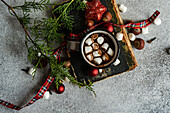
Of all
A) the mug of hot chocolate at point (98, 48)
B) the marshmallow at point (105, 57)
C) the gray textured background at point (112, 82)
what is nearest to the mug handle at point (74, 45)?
the mug of hot chocolate at point (98, 48)

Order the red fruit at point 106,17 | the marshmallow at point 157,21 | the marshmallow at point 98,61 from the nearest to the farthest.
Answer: the marshmallow at point 98,61
the red fruit at point 106,17
the marshmallow at point 157,21

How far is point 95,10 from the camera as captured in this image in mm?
892

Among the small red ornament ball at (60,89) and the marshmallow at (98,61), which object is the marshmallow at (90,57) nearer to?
the marshmallow at (98,61)

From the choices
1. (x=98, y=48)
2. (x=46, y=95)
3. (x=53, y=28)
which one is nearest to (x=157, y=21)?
(x=98, y=48)

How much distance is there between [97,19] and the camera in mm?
914

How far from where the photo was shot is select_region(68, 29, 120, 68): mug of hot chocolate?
2.68 ft

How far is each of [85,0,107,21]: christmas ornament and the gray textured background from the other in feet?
0.60

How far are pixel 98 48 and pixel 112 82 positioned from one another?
0.28 metres

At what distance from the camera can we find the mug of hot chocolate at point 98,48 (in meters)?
0.82

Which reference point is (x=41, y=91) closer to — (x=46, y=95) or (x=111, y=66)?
(x=46, y=95)

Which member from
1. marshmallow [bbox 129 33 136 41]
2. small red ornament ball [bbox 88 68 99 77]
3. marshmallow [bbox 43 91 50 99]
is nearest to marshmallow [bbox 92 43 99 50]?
small red ornament ball [bbox 88 68 99 77]

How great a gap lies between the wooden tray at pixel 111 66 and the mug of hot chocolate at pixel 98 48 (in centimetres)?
12

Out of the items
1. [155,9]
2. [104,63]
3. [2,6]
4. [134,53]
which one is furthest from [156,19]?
[2,6]

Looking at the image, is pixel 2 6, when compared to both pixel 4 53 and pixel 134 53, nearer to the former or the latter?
pixel 4 53
